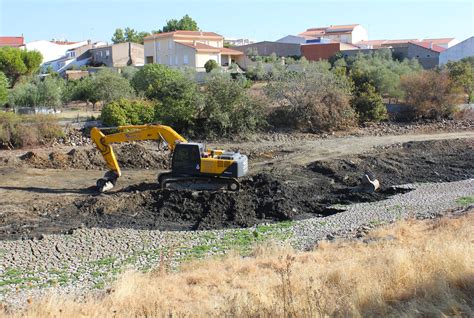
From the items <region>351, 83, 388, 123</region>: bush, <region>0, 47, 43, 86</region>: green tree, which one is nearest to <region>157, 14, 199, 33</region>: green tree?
<region>0, 47, 43, 86</region>: green tree

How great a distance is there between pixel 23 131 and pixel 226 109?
1134cm

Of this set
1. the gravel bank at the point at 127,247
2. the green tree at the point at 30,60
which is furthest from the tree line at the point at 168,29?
the gravel bank at the point at 127,247

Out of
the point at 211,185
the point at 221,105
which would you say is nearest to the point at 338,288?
the point at 211,185

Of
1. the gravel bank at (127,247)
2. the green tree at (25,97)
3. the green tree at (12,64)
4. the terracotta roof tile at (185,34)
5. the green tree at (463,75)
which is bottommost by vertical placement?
the gravel bank at (127,247)

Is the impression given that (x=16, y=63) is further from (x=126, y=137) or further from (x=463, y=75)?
(x=463, y=75)

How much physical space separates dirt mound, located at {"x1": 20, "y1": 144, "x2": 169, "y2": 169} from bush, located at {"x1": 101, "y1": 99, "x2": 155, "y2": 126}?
156 inches

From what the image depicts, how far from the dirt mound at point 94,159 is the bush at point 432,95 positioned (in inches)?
737

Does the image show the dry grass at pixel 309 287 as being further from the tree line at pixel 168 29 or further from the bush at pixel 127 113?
the tree line at pixel 168 29

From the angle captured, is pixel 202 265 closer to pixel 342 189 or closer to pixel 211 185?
pixel 211 185

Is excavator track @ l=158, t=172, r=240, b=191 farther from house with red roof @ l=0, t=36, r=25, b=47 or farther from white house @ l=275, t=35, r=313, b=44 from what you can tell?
house with red roof @ l=0, t=36, r=25, b=47

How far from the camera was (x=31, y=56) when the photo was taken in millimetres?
54156

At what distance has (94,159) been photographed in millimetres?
27266

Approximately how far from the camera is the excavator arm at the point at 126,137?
70.5 ft

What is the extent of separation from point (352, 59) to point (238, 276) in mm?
50639
